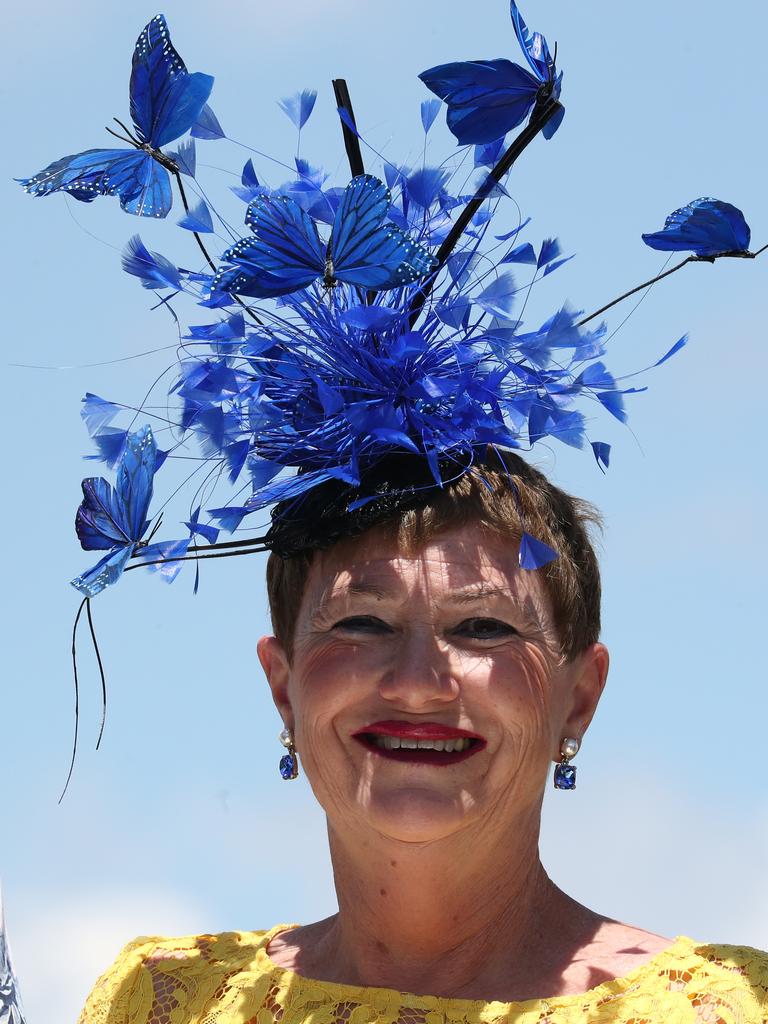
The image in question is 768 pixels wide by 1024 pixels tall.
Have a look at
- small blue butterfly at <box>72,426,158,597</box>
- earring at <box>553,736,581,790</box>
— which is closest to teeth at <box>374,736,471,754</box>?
earring at <box>553,736,581,790</box>

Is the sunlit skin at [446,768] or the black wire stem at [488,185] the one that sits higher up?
the black wire stem at [488,185]

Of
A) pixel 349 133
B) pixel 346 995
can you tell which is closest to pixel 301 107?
pixel 349 133

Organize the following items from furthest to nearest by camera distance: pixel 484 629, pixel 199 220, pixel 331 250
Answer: pixel 199 220 < pixel 484 629 < pixel 331 250

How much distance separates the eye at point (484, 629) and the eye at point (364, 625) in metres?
0.13

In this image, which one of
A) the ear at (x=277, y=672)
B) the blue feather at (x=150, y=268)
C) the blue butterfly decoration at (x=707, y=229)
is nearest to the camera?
the blue butterfly decoration at (x=707, y=229)

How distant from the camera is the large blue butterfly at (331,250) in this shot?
2658mm

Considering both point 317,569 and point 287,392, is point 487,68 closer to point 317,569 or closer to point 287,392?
point 287,392

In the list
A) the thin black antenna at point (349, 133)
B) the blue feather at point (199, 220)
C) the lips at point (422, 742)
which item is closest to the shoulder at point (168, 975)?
the lips at point (422, 742)

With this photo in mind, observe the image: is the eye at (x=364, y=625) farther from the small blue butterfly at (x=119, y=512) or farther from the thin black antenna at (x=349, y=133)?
the thin black antenna at (x=349, y=133)

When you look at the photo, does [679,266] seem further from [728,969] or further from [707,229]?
[728,969]

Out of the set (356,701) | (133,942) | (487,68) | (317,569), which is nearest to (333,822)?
(356,701)

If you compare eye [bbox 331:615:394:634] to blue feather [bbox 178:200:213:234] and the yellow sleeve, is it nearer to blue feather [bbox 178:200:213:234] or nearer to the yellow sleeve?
blue feather [bbox 178:200:213:234]

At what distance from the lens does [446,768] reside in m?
2.82

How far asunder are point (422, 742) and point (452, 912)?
1.08ft
